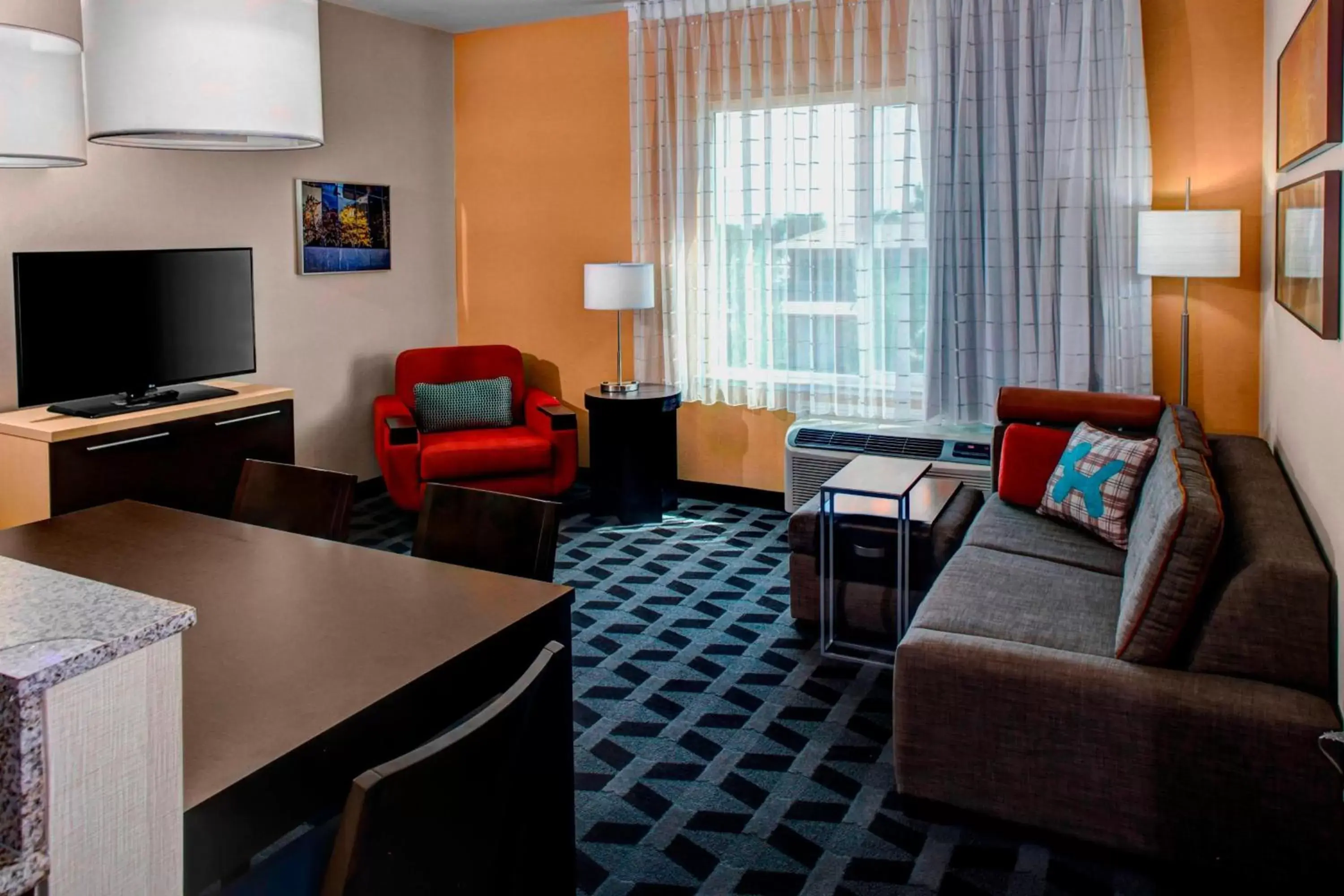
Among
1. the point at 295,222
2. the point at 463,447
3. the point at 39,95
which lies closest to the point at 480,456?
the point at 463,447

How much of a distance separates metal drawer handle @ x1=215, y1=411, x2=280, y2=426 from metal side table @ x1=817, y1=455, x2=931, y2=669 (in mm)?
2676

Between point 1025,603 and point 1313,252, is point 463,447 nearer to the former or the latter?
point 1025,603

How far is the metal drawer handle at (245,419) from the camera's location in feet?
15.4

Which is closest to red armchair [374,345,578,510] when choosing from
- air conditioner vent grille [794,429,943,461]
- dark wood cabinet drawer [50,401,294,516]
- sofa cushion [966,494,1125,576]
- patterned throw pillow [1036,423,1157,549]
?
dark wood cabinet drawer [50,401,294,516]

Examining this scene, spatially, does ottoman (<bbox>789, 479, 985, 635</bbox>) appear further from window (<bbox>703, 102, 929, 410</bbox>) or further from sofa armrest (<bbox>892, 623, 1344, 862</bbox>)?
window (<bbox>703, 102, 929, 410</bbox>)

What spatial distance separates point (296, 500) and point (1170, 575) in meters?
2.21

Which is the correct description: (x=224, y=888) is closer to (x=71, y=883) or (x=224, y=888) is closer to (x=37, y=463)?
(x=71, y=883)

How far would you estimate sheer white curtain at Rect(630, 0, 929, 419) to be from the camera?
510cm

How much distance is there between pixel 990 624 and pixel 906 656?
290mm

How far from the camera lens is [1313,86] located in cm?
260

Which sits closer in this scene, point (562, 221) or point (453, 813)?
point (453, 813)

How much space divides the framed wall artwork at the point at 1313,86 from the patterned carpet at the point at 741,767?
1771mm

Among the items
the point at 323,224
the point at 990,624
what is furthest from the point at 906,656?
the point at 323,224

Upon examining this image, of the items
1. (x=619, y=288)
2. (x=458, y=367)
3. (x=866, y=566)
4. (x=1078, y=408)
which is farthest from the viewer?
(x=458, y=367)
